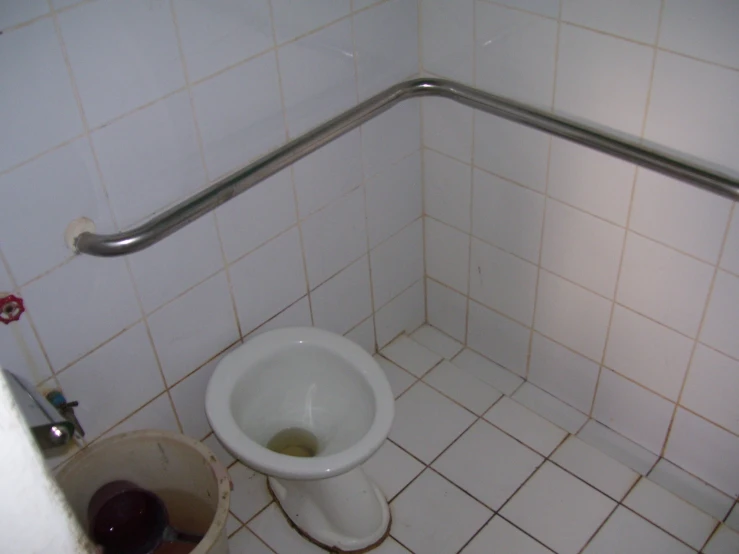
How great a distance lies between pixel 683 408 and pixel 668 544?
30 cm

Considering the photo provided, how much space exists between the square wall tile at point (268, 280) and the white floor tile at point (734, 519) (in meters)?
1.11

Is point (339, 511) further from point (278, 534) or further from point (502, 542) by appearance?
point (502, 542)

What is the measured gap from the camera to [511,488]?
1.83 metres

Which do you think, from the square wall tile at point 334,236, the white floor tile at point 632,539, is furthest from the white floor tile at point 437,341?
the white floor tile at point 632,539

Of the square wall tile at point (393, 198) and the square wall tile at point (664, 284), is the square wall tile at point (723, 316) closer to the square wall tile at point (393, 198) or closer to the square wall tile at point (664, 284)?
the square wall tile at point (664, 284)

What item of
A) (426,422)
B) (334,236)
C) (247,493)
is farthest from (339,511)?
(334,236)

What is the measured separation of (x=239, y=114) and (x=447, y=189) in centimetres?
67

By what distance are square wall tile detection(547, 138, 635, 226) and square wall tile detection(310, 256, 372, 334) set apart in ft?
1.78

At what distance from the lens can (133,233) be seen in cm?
127

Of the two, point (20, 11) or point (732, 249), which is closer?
point (20, 11)

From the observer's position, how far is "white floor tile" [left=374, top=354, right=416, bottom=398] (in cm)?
209

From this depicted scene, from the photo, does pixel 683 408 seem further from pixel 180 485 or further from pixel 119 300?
pixel 119 300

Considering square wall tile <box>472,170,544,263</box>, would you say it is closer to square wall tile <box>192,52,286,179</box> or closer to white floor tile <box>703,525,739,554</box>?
square wall tile <box>192,52,286,179</box>

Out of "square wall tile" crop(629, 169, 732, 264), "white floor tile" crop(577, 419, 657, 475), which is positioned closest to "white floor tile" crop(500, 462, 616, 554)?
"white floor tile" crop(577, 419, 657, 475)
